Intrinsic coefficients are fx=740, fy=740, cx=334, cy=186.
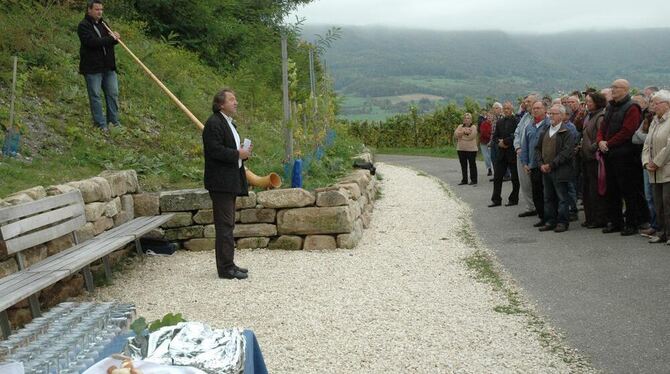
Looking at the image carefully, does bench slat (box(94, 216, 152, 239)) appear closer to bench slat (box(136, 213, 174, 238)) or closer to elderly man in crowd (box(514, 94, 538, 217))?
bench slat (box(136, 213, 174, 238))

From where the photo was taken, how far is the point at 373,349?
524cm

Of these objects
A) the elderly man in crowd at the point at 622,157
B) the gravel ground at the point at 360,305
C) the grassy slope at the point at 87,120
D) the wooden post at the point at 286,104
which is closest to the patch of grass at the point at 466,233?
the gravel ground at the point at 360,305

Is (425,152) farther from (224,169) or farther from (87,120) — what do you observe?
(224,169)

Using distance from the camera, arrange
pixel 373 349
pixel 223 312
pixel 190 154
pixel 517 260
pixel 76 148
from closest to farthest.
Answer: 1. pixel 373 349
2. pixel 223 312
3. pixel 517 260
4. pixel 76 148
5. pixel 190 154

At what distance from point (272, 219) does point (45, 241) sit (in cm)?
289

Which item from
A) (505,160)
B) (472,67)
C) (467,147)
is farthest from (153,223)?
(472,67)

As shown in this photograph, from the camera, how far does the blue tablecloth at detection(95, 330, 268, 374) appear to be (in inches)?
137

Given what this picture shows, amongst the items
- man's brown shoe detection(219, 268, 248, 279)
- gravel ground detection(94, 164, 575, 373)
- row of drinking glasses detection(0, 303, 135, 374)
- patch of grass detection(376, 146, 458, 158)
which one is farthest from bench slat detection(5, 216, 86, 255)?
patch of grass detection(376, 146, 458, 158)

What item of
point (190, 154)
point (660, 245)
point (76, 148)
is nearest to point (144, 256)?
point (76, 148)

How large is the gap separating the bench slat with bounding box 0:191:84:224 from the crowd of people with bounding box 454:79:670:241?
6.04 m

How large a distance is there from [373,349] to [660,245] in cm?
459

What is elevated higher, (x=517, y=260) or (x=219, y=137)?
(x=219, y=137)

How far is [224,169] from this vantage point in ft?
23.6

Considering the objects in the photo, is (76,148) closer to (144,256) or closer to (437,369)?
(144,256)
